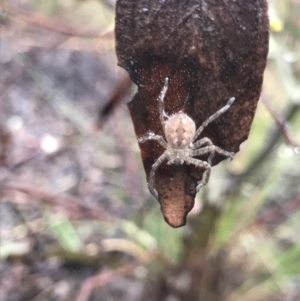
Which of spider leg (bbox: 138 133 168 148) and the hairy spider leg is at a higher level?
the hairy spider leg

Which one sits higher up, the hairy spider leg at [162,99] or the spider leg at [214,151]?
the hairy spider leg at [162,99]

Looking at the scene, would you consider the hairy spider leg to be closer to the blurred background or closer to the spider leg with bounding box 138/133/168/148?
the spider leg with bounding box 138/133/168/148

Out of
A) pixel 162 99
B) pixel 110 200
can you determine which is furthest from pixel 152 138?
pixel 110 200

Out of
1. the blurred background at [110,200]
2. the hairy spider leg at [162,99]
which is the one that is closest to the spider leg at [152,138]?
the hairy spider leg at [162,99]

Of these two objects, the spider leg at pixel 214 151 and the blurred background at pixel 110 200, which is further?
the blurred background at pixel 110 200

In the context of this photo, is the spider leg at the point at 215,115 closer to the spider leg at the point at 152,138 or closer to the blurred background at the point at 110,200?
the spider leg at the point at 152,138

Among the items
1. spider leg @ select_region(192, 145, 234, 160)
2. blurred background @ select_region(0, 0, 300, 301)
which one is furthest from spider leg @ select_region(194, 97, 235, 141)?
blurred background @ select_region(0, 0, 300, 301)

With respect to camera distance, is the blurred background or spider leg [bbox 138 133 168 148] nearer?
spider leg [bbox 138 133 168 148]

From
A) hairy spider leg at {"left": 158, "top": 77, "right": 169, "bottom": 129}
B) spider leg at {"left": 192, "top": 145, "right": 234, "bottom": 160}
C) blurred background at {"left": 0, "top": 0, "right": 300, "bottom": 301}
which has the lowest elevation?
blurred background at {"left": 0, "top": 0, "right": 300, "bottom": 301}
